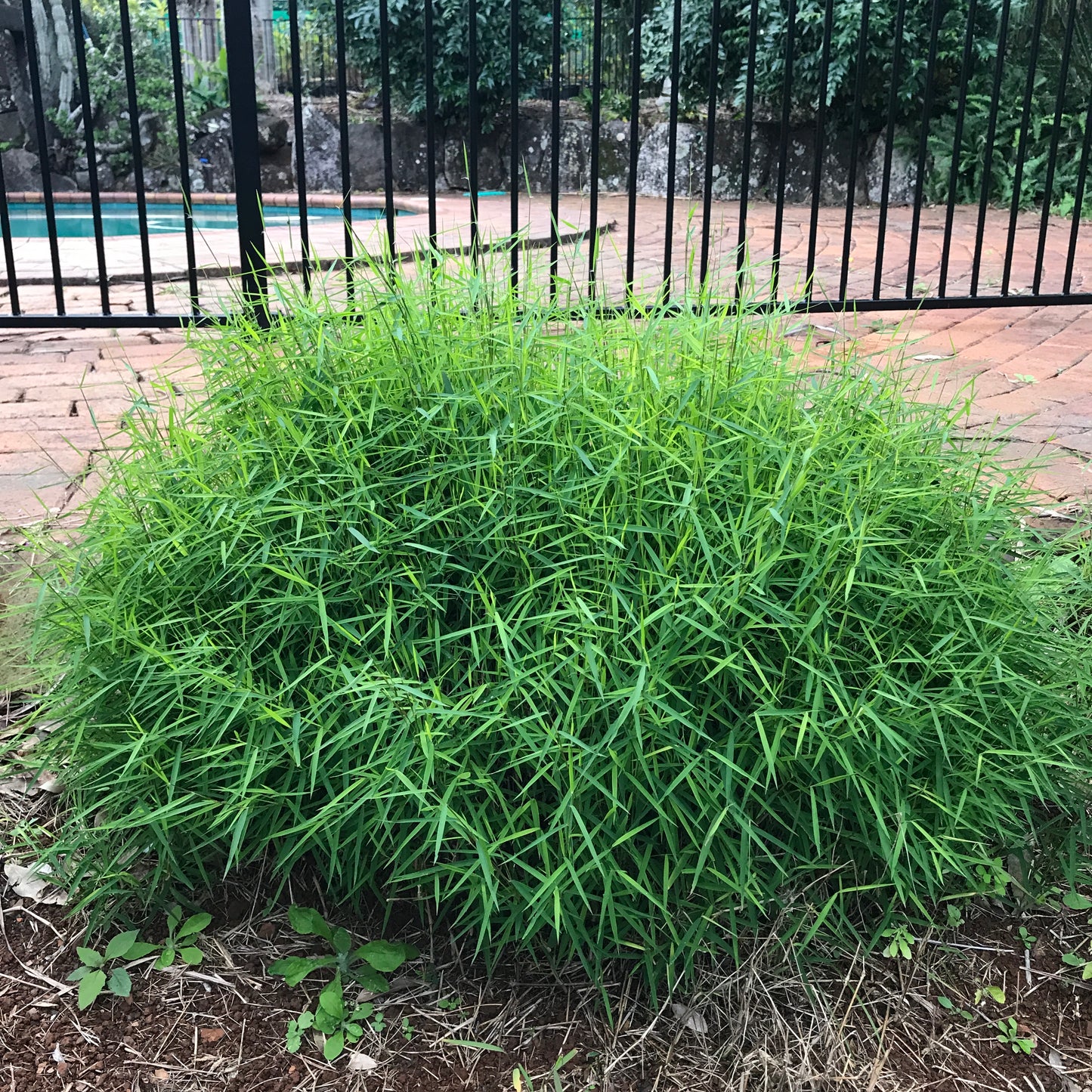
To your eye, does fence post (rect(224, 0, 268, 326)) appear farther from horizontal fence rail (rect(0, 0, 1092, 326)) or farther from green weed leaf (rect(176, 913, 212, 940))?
green weed leaf (rect(176, 913, 212, 940))

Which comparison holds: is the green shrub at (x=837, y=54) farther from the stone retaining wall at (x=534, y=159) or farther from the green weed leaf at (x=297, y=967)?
the green weed leaf at (x=297, y=967)

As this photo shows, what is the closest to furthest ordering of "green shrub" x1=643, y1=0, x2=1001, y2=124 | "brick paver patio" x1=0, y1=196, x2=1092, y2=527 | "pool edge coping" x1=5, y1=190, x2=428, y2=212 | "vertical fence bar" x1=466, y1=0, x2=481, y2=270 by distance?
"vertical fence bar" x1=466, y1=0, x2=481, y2=270, "brick paver patio" x1=0, y1=196, x2=1092, y2=527, "green shrub" x1=643, y1=0, x2=1001, y2=124, "pool edge coping" x1=5, y1=190, x2=428, y2=212

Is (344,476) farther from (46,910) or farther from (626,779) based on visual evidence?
(46,910)

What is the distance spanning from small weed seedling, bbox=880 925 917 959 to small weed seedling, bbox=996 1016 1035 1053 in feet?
0.56

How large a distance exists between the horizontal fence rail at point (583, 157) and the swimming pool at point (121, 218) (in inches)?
3.8

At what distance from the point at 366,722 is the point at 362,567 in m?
0.31

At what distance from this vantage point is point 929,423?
230 centimetres

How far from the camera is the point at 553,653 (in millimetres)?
1640

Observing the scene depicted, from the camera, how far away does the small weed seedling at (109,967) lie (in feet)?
5.47

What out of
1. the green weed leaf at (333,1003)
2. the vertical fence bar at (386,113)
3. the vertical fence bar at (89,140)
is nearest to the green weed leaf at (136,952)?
the green weed leaf at (333,1003)

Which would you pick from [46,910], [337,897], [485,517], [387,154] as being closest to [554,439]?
[485,517]

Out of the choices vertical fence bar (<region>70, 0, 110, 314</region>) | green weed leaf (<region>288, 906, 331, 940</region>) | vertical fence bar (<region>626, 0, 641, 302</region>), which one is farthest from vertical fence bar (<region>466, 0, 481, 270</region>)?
green weed leaf (<region>288, 906, 331, 940</region>)

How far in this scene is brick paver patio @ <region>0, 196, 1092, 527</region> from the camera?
2.75 meters

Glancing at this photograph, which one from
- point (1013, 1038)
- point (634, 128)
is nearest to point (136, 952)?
point (1013, 1038)
